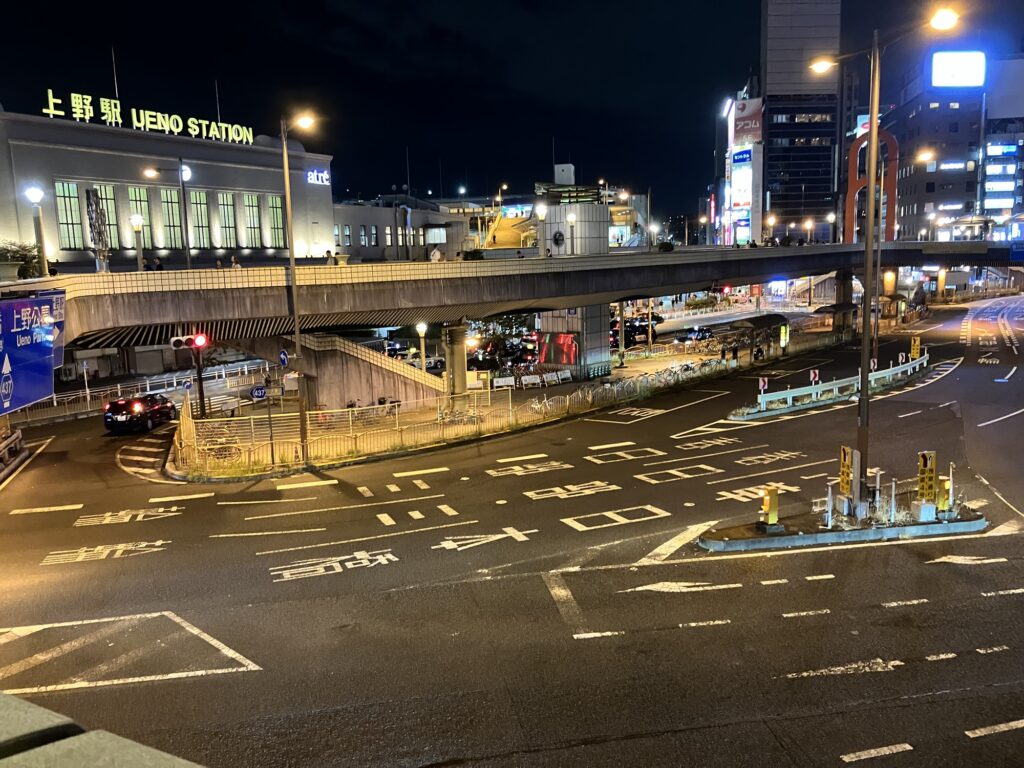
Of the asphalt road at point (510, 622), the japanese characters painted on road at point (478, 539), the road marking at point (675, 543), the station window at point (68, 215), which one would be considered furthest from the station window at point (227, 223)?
the road marking at point (675, 543)

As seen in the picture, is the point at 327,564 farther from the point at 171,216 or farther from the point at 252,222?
the point at 252,222

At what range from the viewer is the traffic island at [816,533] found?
14625mm

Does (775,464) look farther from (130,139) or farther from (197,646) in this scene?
(130,139)

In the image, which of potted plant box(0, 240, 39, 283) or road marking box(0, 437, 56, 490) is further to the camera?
road marking box(0, 437, 56, 490)

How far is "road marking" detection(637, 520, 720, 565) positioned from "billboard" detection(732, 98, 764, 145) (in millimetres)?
137981

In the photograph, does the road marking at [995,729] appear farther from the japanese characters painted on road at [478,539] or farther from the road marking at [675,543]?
the japanese characters painted on road at [478,539]

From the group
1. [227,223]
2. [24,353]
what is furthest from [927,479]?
[227,223]

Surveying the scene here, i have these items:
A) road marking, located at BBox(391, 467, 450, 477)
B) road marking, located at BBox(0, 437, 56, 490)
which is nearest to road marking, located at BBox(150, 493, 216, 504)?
road marking, located at BBox(391, 467, 450, 477)

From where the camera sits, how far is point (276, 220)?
206ft

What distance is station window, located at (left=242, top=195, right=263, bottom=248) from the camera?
196 feet

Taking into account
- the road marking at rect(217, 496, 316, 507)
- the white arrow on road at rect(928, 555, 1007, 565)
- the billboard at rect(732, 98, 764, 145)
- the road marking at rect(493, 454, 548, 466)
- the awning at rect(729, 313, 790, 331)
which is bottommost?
the road marking at rect(493, 454, 548, 466)

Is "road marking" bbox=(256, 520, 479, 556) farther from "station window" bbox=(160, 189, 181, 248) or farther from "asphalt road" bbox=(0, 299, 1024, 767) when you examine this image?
"station window" bbox=(160, 189, 181, 248)

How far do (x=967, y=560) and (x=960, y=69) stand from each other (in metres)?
144

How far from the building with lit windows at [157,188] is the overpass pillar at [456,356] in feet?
49.7
